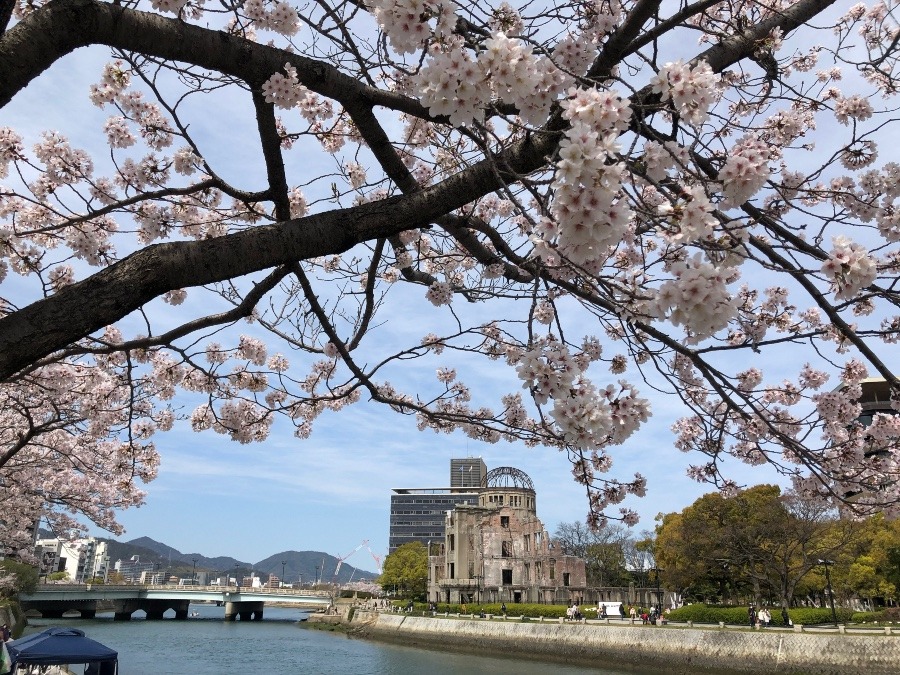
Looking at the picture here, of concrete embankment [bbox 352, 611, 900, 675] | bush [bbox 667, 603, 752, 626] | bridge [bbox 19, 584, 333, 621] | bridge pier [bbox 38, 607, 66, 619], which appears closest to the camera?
concrete embankment [bbox 352, 611, 900, 675]

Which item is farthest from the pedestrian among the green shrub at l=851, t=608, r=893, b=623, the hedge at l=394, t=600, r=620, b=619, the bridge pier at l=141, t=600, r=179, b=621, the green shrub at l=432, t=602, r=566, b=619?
Result: the bridge pier at l=141, t=600, r=179, b=621

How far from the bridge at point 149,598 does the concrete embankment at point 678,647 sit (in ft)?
95.8

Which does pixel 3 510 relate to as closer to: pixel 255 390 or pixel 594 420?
pixel 255 390

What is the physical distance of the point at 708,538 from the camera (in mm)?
27453

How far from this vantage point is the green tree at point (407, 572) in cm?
5816

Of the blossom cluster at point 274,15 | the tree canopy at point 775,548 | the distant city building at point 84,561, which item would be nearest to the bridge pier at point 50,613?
the distant city building at point 84,561

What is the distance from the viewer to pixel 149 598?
60.7m

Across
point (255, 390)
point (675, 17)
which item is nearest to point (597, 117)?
point (675, 17)

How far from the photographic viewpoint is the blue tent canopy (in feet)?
32.5

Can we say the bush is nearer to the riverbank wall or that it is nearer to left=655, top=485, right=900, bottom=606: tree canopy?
left=655, top=485, right=900, bottom=606: tree canopy

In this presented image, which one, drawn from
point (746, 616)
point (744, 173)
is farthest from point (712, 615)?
point (744, 173)

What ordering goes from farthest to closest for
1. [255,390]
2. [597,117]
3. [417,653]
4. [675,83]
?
[417,653] → [255,390] → [675,83] → [597,117]

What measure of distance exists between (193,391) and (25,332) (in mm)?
4163

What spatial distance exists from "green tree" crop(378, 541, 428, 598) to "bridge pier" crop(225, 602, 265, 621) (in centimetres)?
1607
